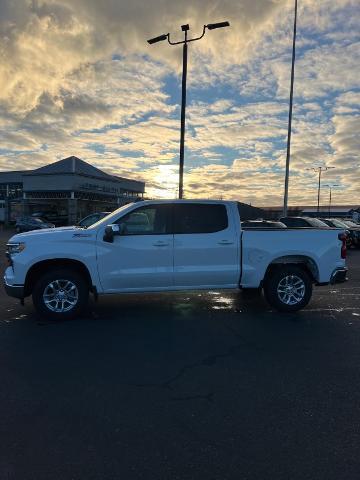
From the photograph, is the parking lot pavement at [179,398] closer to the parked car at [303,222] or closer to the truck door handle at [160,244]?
the truck door handle at [160,244]

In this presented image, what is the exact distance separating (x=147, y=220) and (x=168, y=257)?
2.47 ft

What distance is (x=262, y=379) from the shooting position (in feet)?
13.9

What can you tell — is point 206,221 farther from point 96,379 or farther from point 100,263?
point 96,379

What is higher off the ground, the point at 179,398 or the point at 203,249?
the point at 203,249

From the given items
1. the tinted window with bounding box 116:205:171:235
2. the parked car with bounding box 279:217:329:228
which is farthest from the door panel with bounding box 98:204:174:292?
the parked car with bounding box 279:217:329:228

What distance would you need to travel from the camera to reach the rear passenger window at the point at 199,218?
23.3 ft

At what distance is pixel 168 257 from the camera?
687 centimetres

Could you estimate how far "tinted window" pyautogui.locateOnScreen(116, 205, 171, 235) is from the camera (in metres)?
6.88

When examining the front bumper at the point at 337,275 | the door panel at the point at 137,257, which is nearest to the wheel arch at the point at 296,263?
the front bumper at the point at 337,275

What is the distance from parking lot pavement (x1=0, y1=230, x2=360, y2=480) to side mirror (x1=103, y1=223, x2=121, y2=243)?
1325 mm

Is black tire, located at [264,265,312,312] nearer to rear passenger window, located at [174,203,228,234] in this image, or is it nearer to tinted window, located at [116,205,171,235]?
rear passenger window, located at [174,203,228,234]

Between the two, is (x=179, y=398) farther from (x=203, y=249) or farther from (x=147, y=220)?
(x=147, y=220)

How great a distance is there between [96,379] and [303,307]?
4524mm

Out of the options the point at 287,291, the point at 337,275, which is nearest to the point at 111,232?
the point at 287,291
